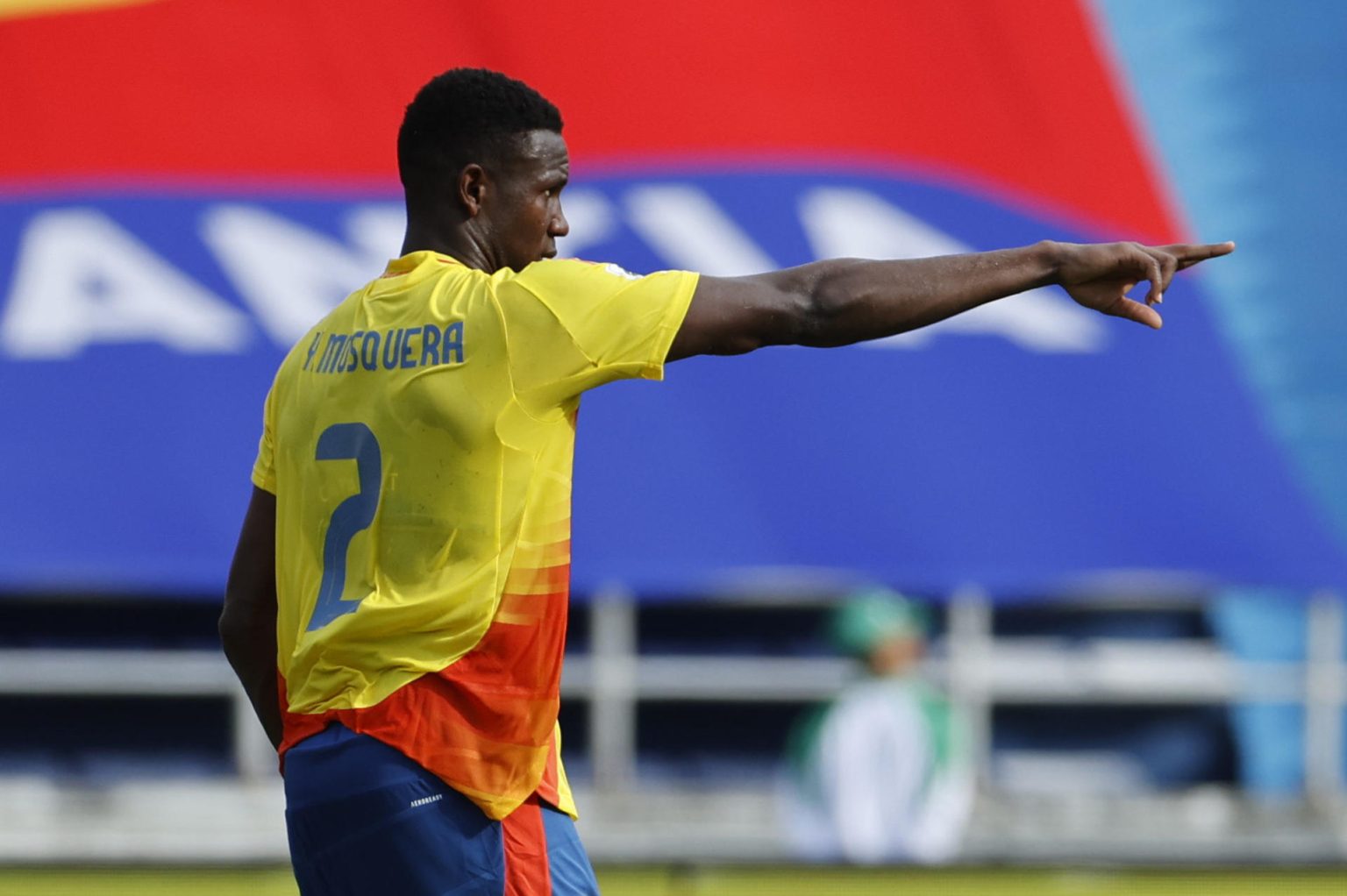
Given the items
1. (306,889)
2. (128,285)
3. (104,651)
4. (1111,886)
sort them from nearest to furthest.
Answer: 1. (306,889)
2. (1111,886)
3. (128,285)
4. (104,651)

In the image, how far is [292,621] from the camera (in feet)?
9.16

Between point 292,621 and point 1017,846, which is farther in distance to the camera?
point 1017,846

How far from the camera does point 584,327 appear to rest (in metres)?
2.55

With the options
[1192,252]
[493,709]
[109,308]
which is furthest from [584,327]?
[109,308]

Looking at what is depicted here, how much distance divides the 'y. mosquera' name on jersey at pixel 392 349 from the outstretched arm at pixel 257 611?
36 cm

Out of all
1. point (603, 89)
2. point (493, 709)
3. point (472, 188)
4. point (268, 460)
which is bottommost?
point (493, 709)

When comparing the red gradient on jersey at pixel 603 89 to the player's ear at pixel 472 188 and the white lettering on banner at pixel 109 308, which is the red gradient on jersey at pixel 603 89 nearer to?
the white lettering on banner at pixel 109 308

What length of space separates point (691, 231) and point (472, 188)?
161 inches

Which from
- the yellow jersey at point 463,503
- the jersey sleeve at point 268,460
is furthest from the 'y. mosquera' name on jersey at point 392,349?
the jersey sleeve at point 268,460

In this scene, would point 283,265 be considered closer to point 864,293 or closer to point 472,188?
point 472,188

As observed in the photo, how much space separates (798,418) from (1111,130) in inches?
64.3

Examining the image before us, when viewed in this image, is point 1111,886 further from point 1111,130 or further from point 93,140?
point 93,140

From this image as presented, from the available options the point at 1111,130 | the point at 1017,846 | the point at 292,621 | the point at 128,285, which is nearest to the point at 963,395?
the point at 1111,130

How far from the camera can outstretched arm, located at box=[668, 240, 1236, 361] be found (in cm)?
257
